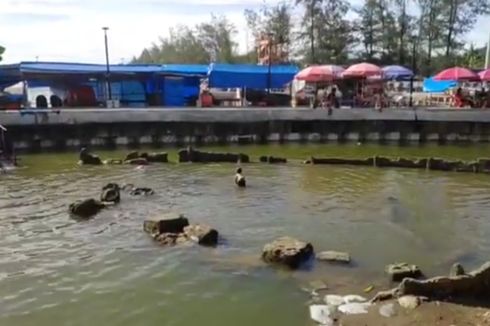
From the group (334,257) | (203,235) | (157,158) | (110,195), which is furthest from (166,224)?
(157,158)

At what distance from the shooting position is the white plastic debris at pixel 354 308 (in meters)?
A: 10.0

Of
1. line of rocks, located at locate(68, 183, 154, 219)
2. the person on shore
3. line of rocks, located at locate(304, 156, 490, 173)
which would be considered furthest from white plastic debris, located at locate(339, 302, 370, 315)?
line of rocks, located at locate(304, 156, 490, 173)

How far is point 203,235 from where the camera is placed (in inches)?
563

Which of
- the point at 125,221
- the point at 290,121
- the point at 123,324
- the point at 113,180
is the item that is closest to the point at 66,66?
the point at 290,121

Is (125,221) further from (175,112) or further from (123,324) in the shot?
(175,112)

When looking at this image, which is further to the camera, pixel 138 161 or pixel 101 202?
pixel 138 161

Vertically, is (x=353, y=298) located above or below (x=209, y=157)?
below

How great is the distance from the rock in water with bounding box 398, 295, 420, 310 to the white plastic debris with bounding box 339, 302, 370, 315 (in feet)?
1.78

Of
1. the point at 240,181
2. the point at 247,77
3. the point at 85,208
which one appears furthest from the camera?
the point at 247,77

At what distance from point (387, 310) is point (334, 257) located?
10.2 feet

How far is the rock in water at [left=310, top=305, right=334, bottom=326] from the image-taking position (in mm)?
9762

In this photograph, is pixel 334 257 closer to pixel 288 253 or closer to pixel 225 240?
pixel 288 253

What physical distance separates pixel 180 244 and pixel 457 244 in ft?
20.7

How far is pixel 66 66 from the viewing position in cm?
4478
